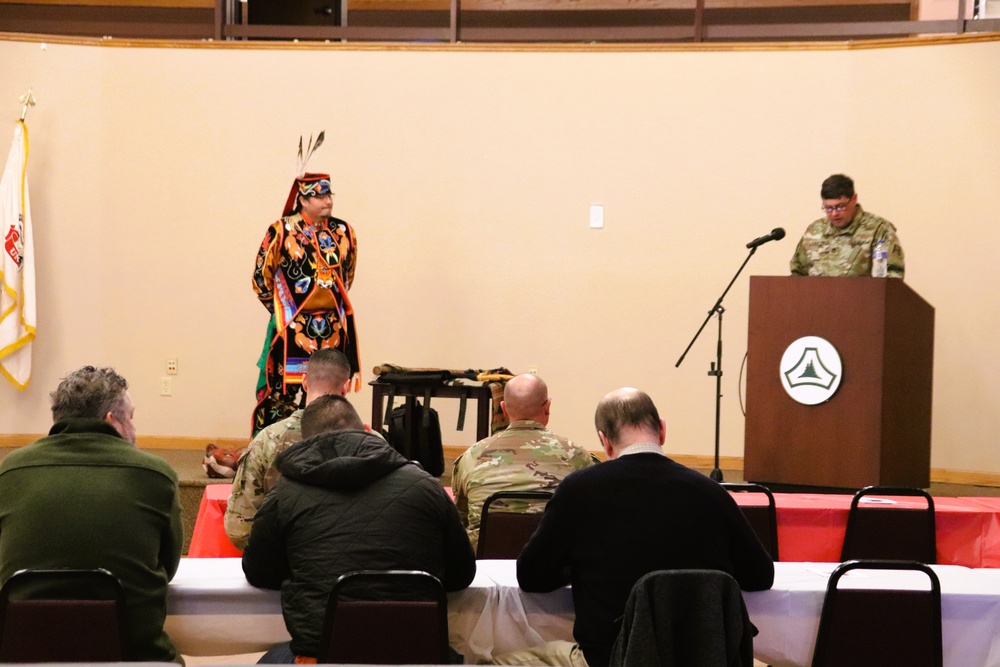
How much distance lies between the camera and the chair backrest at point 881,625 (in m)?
2.31

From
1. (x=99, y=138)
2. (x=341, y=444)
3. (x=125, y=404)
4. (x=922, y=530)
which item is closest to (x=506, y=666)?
(x=341, y=444)

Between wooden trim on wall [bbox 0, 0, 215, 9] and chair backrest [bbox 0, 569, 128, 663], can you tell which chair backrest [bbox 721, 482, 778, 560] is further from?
wooden trim on wall [bbox 0, 0, 215, 9]

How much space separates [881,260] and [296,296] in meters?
2.86

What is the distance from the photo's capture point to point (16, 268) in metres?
6.98

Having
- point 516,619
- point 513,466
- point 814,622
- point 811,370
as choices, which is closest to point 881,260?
point 811,370

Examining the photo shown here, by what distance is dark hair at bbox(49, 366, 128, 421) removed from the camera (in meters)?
2.39

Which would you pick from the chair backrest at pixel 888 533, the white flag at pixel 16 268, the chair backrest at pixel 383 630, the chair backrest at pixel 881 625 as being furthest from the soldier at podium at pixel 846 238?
the white flag at pixel 16 268

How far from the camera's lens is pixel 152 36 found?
7594 millimetres

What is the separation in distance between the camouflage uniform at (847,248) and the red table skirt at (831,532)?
1622mm

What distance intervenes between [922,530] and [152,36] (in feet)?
20.2

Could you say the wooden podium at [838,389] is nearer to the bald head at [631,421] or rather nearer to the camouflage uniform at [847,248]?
the camouflage uniform at [847,248]

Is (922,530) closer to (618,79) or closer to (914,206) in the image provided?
(914,206)

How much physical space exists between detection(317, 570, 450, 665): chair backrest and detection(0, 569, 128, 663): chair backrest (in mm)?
396

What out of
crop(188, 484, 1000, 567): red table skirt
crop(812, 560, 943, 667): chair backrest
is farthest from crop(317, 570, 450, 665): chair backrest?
crop(188, 484, 1000, 567): red table skirt
